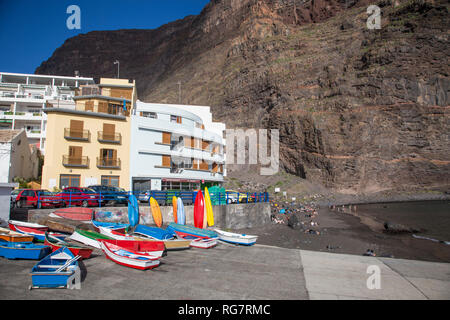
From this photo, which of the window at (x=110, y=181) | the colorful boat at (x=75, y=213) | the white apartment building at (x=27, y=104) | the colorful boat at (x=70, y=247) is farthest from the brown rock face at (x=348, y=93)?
the colorful boat at (x=70, y=247)

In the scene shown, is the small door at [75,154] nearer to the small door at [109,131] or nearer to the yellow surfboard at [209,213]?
the small door at [109,131]

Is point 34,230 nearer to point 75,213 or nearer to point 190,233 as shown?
point 75,213

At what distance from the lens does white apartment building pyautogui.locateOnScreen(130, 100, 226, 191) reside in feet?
99.0

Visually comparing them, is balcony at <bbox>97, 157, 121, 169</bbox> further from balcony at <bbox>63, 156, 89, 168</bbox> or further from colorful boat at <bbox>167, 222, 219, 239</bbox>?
colorful boat at <bbox>167, 222, 219, 239</bbox>

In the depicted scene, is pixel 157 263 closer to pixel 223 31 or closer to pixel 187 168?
pixel 187 168

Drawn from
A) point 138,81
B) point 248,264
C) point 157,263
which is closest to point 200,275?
point 157,263

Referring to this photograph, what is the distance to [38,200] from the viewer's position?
15844 millimetres

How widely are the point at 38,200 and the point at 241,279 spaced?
12394 mm

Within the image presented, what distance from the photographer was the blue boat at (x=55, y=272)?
7.44 meters

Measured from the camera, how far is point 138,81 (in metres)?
152

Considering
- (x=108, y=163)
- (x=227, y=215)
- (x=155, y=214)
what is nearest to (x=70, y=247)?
(x=155, y=214)

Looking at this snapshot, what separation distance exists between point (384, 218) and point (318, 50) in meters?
62.5

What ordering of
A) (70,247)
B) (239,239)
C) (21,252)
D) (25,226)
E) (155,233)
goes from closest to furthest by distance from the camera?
1. (21,252)
2. (70,247)
3. (25,226)
4. (155,233)
5. (239,239)

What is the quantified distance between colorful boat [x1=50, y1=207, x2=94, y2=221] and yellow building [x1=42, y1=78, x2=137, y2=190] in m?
12.1
